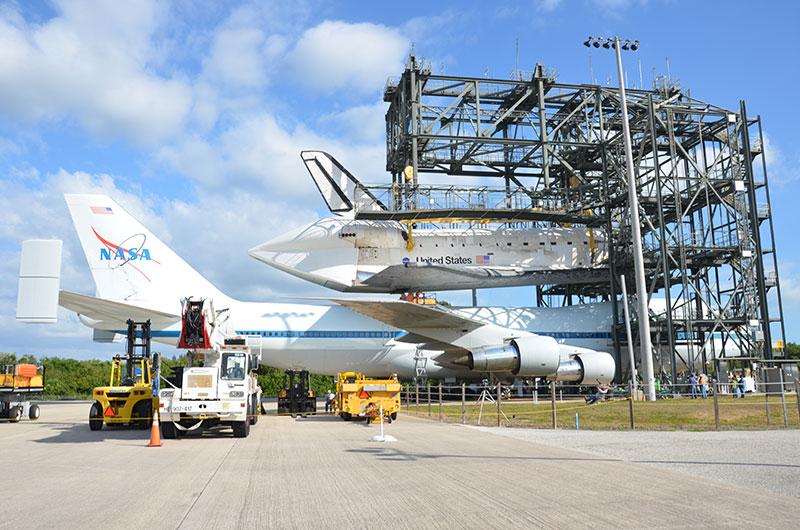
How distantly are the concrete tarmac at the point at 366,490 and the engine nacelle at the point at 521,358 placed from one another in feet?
38.5

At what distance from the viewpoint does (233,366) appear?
13.8m

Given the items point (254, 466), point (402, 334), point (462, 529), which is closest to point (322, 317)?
point (402, 334)

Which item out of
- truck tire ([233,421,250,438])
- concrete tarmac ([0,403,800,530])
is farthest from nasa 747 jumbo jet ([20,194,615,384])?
concrete tarmac ([0,403,800,530])

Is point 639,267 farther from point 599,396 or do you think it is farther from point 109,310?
point 109,310

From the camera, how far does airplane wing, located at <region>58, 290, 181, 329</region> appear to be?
19562 millimetres

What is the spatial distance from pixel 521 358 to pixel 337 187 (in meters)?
11.8

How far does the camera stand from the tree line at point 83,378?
140 feet

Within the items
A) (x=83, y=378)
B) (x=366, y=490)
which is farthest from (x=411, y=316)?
(x=83, y=378)

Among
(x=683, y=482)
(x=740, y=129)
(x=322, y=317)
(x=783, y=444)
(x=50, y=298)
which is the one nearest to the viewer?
(x=683, y=482)

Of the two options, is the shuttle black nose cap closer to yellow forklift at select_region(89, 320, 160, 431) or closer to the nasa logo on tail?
yellow forklift at select_region(89, 320, 160, 431)

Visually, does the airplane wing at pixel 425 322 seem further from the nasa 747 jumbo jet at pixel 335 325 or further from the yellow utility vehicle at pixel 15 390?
the yellow utility vehicle at pixel 15 390

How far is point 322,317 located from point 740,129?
21.6 meters

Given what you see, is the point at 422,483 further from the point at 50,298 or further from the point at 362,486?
the point at 50,298

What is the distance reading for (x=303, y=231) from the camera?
28688 mm
